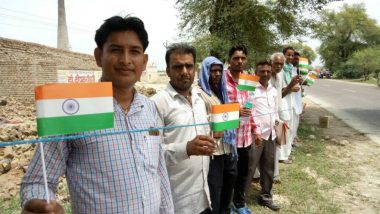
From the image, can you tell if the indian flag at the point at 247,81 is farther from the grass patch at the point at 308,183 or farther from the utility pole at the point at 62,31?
the utility pole at the point at 62,31

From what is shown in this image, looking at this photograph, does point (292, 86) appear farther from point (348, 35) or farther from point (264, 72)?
point (348, 35)

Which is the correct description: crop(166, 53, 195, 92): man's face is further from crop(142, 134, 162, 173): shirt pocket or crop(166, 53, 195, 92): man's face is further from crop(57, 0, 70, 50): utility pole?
crop(57, 0, 70, 50): utility pole

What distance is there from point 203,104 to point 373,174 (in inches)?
167

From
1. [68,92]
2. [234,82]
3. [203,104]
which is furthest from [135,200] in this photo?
[234,82]

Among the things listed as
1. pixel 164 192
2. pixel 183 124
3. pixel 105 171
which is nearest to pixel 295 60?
pixel 183 124

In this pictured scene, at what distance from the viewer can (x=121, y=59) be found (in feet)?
5.21

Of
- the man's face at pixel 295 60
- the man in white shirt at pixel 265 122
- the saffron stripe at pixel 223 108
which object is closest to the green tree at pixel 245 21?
the man's face at pixel 295 60

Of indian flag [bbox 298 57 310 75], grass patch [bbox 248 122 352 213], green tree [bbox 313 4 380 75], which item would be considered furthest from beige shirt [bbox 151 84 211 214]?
green tree [bbox 313 4 380 75]

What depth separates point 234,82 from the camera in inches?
145

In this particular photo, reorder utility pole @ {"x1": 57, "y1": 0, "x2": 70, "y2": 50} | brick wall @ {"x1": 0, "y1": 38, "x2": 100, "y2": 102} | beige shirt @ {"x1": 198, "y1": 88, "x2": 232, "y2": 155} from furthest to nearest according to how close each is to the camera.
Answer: utility pole @ {"x1": 57, "y1": 0, "x2": 70, "y2": 50} < brick wall @ {"x1": 0, "y1": 38, "x2": 100, "y2": 102} < beige shirt @ {"x1": 198, "y1": 88, "x2": 232, "y2": 155}

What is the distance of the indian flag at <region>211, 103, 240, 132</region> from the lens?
2.22 meters

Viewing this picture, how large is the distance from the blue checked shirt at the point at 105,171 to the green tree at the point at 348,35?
5618 cm

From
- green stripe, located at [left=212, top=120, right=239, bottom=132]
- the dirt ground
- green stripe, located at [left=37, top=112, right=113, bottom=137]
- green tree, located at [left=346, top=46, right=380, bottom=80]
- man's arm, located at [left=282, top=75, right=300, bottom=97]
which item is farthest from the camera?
green tree, located at [left=346, top=46, right=380, bottom=80]

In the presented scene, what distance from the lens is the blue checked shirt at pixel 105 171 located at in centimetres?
134
